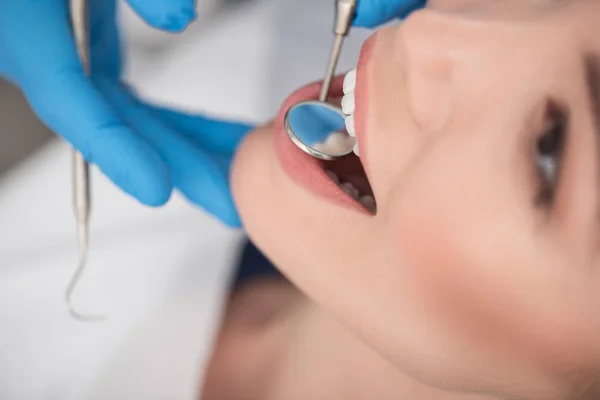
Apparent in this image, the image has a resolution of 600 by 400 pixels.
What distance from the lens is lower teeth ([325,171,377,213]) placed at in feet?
2.03

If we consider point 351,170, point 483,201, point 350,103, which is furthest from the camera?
point 351,170

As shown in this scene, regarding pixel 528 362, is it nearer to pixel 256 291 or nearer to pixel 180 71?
pixel 256 291

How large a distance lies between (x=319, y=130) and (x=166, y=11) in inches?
9.1

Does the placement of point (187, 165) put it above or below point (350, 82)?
below

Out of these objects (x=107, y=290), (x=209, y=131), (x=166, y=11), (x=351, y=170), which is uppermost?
(x=166, y=11)

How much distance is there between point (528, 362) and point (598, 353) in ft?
0.17

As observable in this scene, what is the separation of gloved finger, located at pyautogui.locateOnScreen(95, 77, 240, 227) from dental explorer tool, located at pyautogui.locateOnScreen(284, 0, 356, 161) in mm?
182

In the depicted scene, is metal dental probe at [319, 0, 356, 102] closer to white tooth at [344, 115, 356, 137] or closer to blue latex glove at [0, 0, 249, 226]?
white tooth at [344, 115, 356, 137]

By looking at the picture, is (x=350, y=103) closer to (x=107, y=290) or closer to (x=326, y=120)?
(x=326, y=120)

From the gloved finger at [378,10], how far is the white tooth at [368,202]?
0.76ft

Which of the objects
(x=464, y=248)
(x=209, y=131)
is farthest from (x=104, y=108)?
(x=464, y=248)

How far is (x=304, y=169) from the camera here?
0.63 m

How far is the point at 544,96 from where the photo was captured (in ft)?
1.51

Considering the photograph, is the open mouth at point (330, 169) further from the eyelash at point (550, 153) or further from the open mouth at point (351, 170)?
the eyelash at point (550, 153)
